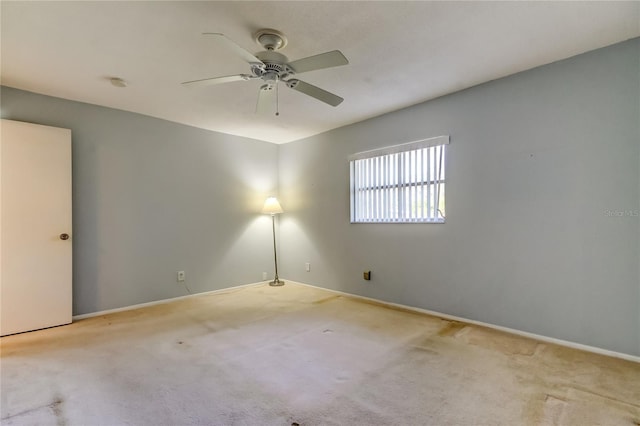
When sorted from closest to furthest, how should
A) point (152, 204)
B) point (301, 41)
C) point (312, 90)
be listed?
1. point (301, 41)
2. point (312, 90)
3. point (152, 204)

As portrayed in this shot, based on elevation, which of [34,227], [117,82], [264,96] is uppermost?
[117,82]

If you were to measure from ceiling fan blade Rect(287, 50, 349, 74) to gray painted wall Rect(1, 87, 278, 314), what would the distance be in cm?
271

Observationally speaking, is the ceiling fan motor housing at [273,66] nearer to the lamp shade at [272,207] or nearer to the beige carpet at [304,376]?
the beige carpet at [304,376]

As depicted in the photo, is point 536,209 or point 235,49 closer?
point 235,49

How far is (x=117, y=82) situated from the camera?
2.85 m

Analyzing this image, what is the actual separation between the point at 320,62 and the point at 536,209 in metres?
2.26

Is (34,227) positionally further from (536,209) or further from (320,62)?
(536,209)

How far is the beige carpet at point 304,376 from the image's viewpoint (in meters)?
1.67

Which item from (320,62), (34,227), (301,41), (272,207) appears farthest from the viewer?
(272,207)

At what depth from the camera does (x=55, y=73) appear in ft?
8.81

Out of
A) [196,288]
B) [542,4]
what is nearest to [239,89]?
[542,4]

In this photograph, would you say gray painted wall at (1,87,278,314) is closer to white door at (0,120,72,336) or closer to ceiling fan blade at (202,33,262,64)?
white door at (0,120,72,336)

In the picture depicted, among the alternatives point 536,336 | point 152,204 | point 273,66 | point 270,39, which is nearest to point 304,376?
point 536,336

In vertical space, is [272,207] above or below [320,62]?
below
